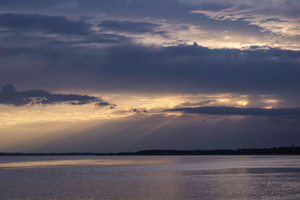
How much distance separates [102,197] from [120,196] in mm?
2350

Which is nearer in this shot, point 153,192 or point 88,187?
point 153,192

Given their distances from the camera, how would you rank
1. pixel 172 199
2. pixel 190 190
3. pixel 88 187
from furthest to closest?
pixel 88 187 < pixel 190 190 < pixel 172 199

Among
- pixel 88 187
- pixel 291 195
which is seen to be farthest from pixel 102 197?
pixel 291 195

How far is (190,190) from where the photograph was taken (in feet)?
171

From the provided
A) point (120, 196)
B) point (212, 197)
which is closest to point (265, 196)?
point (212, 197)

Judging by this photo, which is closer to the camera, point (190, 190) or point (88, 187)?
point (190, 190)

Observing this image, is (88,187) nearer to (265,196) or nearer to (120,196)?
(120,196)

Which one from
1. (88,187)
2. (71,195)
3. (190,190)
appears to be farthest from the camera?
(88,187)

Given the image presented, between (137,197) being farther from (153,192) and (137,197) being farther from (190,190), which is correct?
(190,190)

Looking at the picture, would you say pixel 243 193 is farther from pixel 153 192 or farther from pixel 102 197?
pixel 102 197

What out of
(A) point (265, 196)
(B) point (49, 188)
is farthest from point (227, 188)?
(B) point (49, 188)

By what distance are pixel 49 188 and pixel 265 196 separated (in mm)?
31516

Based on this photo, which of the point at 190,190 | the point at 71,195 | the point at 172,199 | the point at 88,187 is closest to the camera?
the point at 172,199

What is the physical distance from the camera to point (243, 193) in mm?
48281
